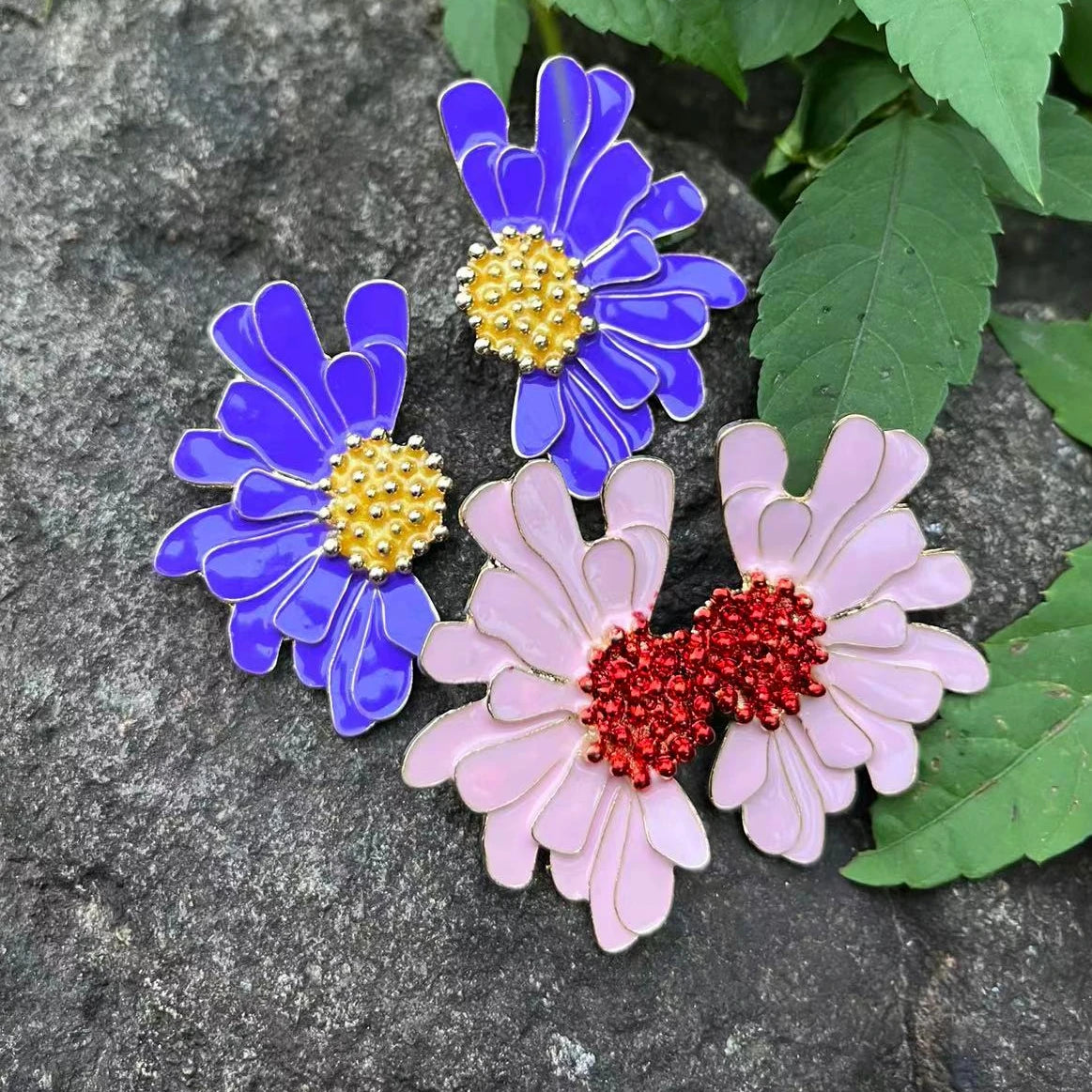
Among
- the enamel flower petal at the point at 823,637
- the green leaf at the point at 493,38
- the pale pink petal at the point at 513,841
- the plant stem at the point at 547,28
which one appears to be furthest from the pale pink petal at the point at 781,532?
the plant stem at the point at 547,28

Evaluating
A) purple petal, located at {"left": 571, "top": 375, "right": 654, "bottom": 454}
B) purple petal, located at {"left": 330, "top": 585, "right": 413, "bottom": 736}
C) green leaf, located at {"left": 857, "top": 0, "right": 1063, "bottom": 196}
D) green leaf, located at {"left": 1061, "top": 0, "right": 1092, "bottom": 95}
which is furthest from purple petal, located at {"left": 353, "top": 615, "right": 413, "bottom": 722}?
green leaf, located at {"left": 1061, "top": 0, "right": 1092, "bottom": 95}

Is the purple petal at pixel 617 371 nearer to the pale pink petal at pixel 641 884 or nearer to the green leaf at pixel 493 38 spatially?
the green leaf at pixel 493 38

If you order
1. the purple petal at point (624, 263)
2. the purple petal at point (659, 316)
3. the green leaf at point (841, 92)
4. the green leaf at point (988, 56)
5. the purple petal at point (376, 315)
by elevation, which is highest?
the green leaf at point (988, 56)

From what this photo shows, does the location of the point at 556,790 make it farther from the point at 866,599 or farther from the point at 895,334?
the point at 895,334

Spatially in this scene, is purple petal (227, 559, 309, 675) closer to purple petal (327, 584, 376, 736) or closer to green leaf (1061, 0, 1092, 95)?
purple petal (327, 584, 376, 736)

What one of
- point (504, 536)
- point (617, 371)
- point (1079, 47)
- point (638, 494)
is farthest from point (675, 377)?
point (1079, 47)
